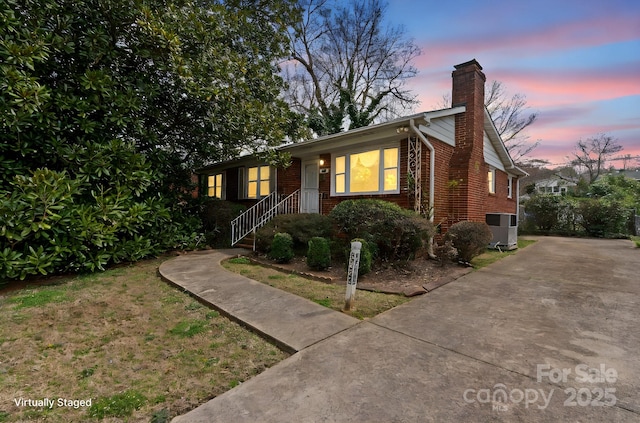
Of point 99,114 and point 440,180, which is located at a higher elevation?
point 99,114

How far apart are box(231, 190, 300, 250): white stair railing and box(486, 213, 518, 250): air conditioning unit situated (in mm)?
6593

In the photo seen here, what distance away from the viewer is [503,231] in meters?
8.82

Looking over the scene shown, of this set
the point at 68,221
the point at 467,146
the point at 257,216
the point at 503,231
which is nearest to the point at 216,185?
the point at 257,216

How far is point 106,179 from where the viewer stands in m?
5.86

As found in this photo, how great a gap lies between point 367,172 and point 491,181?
20.1 feet

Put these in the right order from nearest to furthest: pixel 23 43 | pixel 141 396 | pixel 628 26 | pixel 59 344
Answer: pixel 141 396 → pixel 59 344 → pixel 23 43 → pixel 628 26

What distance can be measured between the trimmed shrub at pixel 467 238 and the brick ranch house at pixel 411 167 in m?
1.07

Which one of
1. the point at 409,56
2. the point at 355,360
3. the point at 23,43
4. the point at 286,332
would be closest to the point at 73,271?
the point at 23,43

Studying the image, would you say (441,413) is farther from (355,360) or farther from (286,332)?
(286,332)

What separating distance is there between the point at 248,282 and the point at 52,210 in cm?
362

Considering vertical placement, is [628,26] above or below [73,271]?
above

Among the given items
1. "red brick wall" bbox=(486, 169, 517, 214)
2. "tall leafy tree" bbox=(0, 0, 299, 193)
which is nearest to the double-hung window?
"tall leafy tree" bbox=(0, 0, 299, 193)

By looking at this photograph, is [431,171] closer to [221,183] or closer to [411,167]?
[411,167]

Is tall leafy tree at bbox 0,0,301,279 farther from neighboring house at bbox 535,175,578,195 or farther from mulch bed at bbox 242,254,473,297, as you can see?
neighboring house at bbox 535,175,578,195
